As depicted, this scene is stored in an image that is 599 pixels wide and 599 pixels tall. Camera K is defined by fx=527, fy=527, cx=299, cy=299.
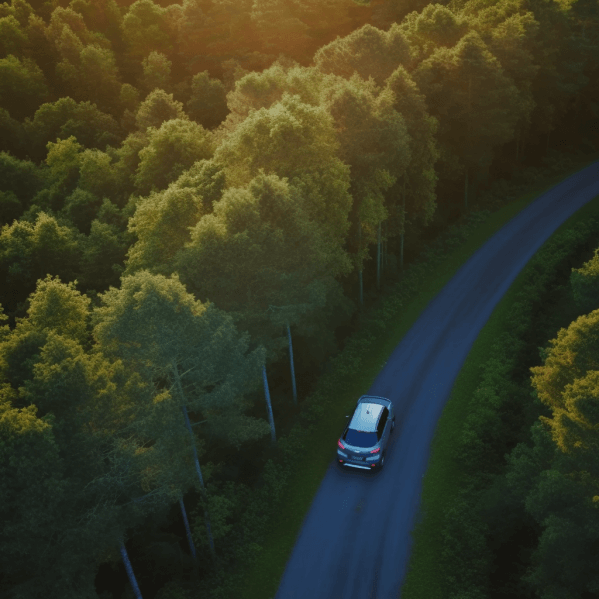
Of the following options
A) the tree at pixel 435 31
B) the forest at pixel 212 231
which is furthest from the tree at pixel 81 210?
the tree at pixel 435 31

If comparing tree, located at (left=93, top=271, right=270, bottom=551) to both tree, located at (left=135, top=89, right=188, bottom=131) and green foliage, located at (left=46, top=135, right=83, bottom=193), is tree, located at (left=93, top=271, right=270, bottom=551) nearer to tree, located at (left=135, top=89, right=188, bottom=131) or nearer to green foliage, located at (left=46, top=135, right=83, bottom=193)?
tree, located at (left=135, top=89, right=188, bottom=131)

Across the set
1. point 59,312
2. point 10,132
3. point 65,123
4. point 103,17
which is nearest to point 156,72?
point 65,123

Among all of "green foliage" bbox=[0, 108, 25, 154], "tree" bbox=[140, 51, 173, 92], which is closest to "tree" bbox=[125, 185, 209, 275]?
"green foliage" bbox=[0, 108, 25, 154]

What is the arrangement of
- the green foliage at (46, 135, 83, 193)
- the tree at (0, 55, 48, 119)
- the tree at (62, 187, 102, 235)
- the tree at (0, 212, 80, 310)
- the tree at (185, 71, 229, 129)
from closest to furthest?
the tree at (0, 212, 80, 310) < the tree at (62, 187, 102, 235) < the green foliage at (46, 135, 83, 193) < the tree at (185, 71, 229, 129) < the tree at (0, 55, 48, 119)

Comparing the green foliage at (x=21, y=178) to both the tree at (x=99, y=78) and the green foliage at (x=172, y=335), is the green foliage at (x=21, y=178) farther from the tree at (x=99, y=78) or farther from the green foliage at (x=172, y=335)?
the green foliage at (x=172, y=335)

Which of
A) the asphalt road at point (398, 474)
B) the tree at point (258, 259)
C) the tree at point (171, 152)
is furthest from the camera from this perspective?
the tree at point (171, 152)

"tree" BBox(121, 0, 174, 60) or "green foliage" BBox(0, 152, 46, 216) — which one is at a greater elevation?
"tree" BBox(121, 0, 174, 60)

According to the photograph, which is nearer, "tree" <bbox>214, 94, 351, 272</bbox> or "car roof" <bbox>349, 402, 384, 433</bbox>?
"car roof" <bbox>349, 402, 384, 433</bbox>

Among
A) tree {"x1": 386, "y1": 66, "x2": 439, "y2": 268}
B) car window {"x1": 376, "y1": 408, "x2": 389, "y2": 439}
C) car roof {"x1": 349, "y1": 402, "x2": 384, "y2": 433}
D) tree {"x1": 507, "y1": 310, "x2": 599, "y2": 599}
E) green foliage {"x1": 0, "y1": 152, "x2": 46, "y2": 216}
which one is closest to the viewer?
tree {"x1": 507, "y1": 310, "x2": 599, "y2": 599}
